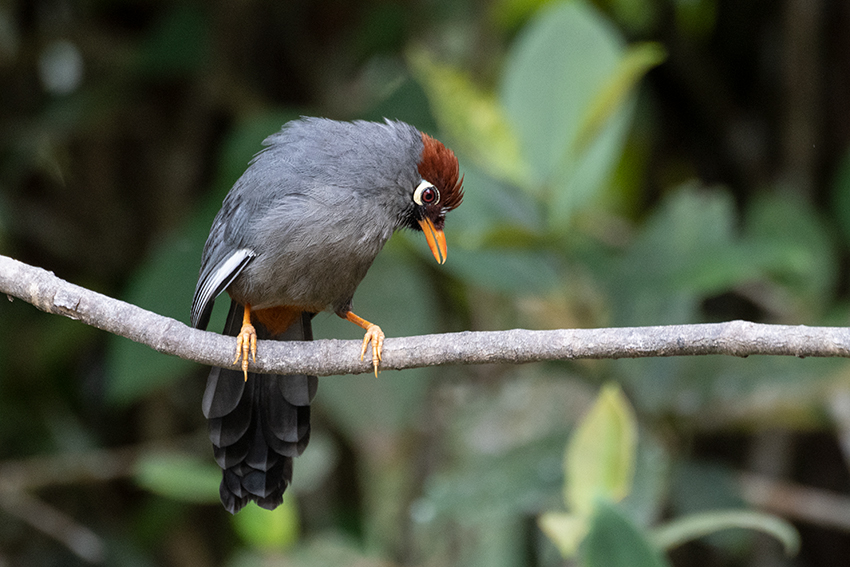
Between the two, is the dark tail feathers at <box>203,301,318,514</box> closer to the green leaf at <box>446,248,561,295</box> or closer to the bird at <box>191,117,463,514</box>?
the bird at <box>191,117,463,514</box>

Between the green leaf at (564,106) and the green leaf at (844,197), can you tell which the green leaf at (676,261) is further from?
the green leaf at (844,197)

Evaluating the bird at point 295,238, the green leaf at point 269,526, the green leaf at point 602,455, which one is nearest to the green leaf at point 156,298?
the green leaf at point 269,526

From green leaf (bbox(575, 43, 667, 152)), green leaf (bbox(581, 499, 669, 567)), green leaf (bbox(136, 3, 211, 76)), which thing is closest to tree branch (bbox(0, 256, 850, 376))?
green leaf (bbox(581, 499, 669, 567))

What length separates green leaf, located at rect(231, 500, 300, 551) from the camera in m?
3.50

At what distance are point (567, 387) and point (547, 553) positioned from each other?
0.74 m

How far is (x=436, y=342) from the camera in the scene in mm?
1978

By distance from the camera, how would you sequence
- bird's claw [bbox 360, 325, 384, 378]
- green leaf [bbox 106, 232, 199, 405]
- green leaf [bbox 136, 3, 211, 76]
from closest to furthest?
bird's claw [bbox 360, 325, 384, 378], green leaf [bbox 106, 232, 199, 405], green leaf [bbox 136, 3, 211, 76]

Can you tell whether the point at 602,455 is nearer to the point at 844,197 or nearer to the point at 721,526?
the point at 721,526

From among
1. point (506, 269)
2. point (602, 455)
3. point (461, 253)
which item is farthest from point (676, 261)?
point (602, 455)

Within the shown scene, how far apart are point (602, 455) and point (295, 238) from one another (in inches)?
46.9

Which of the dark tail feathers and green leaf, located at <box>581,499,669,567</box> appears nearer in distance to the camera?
green leaf, located at <box>581,499,669,567</box>

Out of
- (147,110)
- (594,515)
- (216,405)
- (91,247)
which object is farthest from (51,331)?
(594,515)

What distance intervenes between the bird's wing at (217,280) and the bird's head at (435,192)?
493 millimetres

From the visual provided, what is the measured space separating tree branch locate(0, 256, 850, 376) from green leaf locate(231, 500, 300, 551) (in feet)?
4.74
